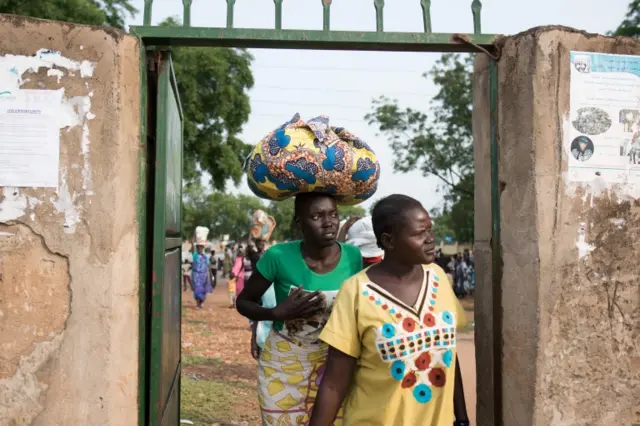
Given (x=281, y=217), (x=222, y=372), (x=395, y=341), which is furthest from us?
(x=281, y=217)

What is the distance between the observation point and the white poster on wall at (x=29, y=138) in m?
2.71

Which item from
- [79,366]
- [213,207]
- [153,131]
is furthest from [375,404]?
[213,207]

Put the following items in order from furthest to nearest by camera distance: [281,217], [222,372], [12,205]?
1. [281,217]
2. [222,372]
3. [12,205]

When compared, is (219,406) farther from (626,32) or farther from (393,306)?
(626,32)

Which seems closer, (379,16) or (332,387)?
(332,387)

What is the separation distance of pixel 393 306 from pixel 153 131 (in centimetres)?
151

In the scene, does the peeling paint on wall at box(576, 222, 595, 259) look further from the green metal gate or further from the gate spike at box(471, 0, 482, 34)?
the green metal gate

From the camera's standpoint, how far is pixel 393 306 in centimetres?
Result: 244

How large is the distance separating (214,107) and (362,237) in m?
12.3

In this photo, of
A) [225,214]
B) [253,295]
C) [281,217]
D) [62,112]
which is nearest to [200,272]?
[253,295]

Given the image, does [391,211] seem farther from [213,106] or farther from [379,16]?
[213,106]

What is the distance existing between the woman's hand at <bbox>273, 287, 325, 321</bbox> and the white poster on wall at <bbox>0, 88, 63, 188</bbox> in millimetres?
1109

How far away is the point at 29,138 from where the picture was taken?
2.71m

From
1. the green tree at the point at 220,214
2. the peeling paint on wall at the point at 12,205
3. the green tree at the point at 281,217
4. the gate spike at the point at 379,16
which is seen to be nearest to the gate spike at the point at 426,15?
the gate spike at the point at 379,16
